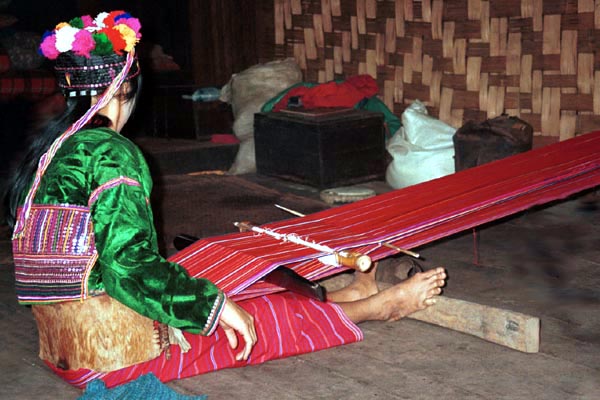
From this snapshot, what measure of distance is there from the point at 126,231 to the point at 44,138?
0.39 m

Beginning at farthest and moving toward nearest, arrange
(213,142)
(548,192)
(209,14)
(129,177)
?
(209,14) → (213,142) → (548,192) → (129,177)

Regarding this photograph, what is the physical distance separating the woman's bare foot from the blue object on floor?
70cm

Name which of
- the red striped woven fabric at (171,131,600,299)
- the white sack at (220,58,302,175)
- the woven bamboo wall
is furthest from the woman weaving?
the white sack at (220,58,302,175)

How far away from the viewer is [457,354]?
256cm

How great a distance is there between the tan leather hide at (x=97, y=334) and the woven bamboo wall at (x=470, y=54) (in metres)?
3.22

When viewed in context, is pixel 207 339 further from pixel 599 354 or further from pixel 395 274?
pixel 599 354

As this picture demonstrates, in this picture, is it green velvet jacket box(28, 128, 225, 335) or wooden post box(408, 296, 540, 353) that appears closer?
green velvet jacket box(28, 128, 225, 335)

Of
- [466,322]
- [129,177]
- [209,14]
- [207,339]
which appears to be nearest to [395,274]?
[466,322]

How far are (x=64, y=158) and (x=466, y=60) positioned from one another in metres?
3.57

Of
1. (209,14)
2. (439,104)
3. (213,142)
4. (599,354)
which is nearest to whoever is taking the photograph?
(599,354)

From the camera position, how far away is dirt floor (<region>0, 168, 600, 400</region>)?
234cm

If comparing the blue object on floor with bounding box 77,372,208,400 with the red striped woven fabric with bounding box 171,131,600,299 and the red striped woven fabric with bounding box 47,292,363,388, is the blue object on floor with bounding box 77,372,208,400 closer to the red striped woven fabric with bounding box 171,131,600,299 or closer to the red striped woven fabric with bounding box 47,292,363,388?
the red striped woven fabric with bounding box 47,292,363,388

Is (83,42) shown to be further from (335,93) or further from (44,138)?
(335,93)

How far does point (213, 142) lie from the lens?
6.22 m
